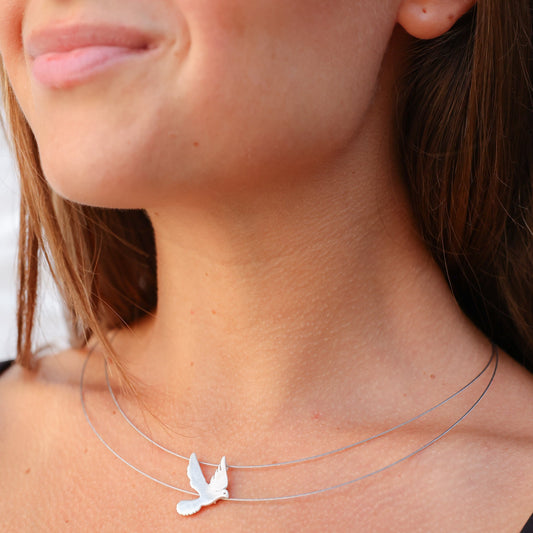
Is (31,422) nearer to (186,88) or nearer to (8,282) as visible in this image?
(186,88)

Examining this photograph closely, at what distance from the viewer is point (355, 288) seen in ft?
4.75

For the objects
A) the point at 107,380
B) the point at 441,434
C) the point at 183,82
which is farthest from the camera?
the point at 107,380

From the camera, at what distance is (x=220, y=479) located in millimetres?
1373

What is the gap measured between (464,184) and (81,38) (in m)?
0.77

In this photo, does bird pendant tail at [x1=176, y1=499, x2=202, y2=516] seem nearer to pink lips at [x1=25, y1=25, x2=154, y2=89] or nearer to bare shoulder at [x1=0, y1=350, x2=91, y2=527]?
bare shoulder at [x1=0, y1=350, x2=91, y2=527]

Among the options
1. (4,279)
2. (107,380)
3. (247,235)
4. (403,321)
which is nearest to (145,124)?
(247,235)

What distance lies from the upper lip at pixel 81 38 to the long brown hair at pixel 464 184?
1.18 feet

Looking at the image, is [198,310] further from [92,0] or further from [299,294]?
[92,0]

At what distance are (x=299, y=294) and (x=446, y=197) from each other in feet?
1.21

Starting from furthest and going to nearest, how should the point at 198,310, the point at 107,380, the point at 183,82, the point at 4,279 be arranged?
the point at 4,279
the point at 107,380
the point at 198,310
the point at 183,82

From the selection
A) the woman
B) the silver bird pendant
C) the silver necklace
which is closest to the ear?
the woman

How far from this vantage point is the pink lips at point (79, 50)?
117 cm

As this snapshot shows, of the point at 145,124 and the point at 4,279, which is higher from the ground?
the point at 145,124

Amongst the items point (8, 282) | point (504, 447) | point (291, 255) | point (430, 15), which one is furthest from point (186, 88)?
point (8, 282)
